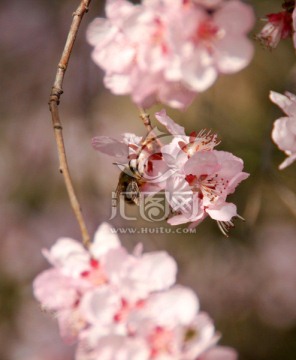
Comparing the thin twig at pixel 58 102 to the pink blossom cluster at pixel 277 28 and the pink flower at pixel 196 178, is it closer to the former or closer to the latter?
the pink flower at pixel 196 178

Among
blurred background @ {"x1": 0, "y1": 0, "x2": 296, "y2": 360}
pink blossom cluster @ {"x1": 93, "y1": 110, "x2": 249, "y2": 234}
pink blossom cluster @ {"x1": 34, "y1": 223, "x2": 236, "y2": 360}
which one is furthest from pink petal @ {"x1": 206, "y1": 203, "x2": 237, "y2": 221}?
blurred background @ {"x1": 0, "y1": 0, "x2": 296, "y2": 360}

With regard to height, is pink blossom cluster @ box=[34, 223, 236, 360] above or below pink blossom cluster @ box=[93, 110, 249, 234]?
below

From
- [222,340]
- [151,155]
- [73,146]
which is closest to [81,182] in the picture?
[73,146]

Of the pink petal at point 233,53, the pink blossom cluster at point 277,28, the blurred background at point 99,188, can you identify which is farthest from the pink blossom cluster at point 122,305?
the blurred background at point 99,188

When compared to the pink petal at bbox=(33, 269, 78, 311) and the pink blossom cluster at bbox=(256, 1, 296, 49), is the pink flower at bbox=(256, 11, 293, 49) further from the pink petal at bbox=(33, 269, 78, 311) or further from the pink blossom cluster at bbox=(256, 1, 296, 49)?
the pink petal at bbox=(33, 269, 78, 311)

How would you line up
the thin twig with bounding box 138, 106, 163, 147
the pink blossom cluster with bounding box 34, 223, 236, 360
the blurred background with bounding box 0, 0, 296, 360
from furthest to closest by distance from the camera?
the blurred background with bounding box 0, 0, 296, 360
the thin twig with bounding box 138, 106, 163, 147
the pink blossom cluster with bounding box 34, 223, 236, 360

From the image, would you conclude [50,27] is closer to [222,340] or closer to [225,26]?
[222,340]

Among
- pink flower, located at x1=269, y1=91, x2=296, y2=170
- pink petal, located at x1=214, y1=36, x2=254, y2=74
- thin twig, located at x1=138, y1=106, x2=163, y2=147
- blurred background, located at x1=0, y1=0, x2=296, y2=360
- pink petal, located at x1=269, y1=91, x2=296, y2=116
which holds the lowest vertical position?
blurred background, located at x1=0, y1=0, x2=296, y2=360
